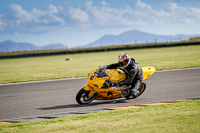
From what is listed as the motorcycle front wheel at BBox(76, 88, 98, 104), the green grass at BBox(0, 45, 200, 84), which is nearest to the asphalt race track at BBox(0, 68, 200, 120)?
the motorcycle front wheel at BBox(76, 88, 98, 104)

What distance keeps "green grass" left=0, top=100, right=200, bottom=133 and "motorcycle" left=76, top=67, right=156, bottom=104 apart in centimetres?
159

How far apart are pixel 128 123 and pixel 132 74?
3.18 meters

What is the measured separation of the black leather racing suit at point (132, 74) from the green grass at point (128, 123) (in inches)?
72.2

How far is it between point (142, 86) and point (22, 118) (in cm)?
407

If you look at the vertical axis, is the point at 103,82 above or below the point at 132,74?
below

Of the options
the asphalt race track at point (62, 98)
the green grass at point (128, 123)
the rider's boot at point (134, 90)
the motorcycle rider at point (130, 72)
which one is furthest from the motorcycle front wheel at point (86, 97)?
the green grass at point (128, 123)

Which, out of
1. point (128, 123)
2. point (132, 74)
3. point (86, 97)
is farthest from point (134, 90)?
point (128, 123)

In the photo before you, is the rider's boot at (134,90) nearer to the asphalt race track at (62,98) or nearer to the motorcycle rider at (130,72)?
the motorcycle rider at (130,72)

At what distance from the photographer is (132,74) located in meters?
8.40

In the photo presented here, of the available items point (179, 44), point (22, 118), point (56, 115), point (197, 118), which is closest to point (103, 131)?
point (197, 118)

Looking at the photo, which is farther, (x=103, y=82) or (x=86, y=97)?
(x=86, y=97)

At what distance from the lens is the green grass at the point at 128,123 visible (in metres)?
4.94

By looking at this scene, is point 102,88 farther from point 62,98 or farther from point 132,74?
point 62,98

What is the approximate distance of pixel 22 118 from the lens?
693 centimetres
